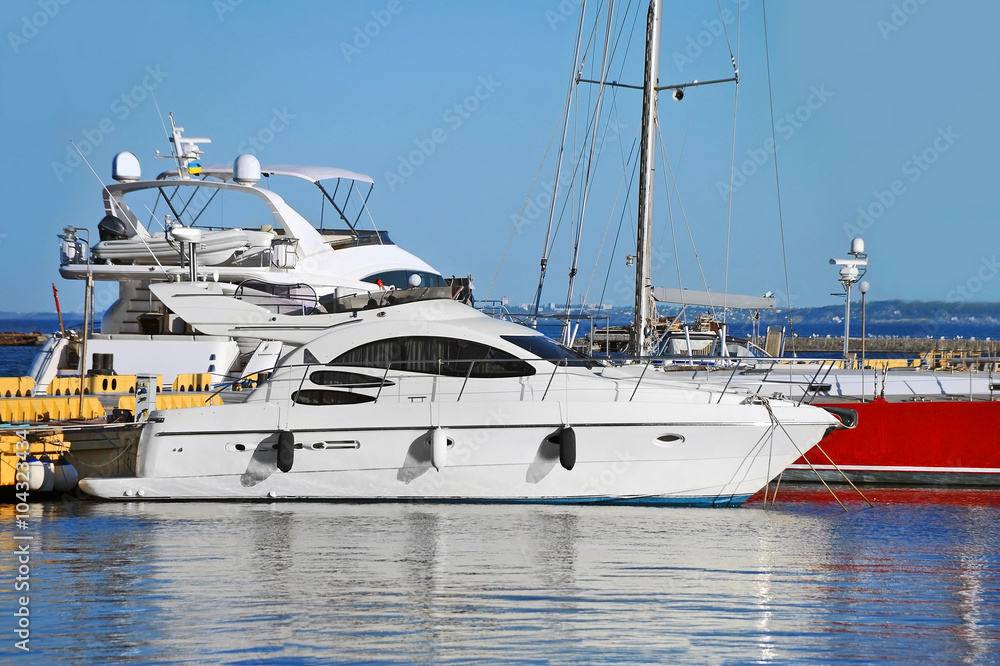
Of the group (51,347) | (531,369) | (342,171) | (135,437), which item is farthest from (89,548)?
(342,171)

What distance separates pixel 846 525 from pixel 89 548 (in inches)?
344

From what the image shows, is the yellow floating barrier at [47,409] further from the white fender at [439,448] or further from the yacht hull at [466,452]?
the white fender at [439,448]

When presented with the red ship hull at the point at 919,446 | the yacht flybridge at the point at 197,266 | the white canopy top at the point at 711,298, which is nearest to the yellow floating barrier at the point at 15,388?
the yacht flybridge at the point at 197,266

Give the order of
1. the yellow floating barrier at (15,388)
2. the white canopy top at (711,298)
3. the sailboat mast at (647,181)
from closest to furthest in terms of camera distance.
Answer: the sailboat mast at (647,181) → the yellow floating barrier at (15,388) → the white canopy top at (711,298)

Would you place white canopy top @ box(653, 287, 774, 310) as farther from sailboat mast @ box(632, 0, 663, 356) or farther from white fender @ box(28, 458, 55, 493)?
white fender @ box(28, 458, 55, 493)

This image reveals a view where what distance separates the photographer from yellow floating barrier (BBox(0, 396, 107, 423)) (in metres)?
14.0

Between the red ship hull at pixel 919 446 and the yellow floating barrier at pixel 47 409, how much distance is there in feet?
34.2

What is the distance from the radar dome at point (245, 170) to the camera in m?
20.2

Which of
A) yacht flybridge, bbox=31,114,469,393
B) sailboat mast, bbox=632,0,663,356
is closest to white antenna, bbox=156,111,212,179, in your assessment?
yacht flybridge, bbox=31,114,469,393

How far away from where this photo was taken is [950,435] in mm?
15688

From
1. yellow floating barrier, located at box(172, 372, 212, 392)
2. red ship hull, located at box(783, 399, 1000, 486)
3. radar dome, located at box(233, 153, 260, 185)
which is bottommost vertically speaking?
red ship hull, located at box(783, 399, 1000, 486)

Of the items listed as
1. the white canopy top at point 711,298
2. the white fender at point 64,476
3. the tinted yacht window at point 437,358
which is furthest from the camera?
the white canopy top at point 711,298

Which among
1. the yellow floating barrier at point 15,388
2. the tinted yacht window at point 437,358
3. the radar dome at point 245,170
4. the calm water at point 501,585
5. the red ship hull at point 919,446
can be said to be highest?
the radar dome at point 245,170

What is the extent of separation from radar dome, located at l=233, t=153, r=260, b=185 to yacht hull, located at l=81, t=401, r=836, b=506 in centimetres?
879
